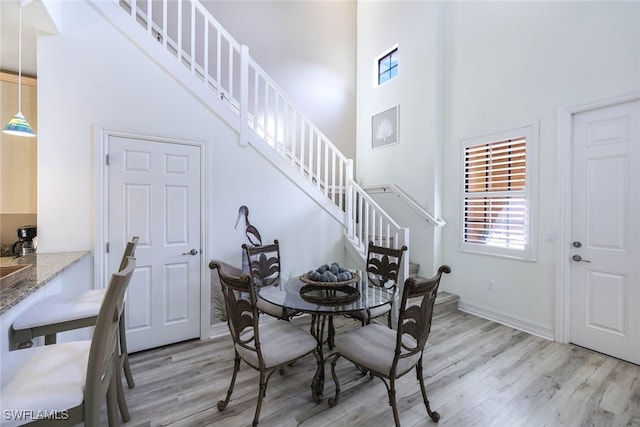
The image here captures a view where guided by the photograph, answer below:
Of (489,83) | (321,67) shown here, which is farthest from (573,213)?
(321,67)

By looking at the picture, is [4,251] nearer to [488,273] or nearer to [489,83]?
[488,273]

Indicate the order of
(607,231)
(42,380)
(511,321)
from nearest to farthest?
(42,380) < (607,231) < (511,321)

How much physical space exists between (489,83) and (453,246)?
2165 millimetres

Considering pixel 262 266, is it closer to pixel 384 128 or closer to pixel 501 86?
pixel 384 128

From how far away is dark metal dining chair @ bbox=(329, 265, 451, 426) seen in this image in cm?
161

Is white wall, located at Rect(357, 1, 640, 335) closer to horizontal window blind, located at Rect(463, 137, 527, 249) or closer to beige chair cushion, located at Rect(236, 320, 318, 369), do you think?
horizontal window blind, located at Rect(463, 137, 527, 249)

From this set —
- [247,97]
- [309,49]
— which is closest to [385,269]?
[247,97]

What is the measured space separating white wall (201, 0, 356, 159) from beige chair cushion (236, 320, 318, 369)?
4.10m

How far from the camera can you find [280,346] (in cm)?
190

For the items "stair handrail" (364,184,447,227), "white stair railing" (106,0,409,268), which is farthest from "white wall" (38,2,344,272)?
"stair handrail" (364,184,447,227)

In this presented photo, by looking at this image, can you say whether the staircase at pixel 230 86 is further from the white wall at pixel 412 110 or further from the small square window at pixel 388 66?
the small square window at pixel 388 66

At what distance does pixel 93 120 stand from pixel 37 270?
134cm

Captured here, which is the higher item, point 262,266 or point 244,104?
point 244,104

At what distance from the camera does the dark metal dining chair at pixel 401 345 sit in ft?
5.28
